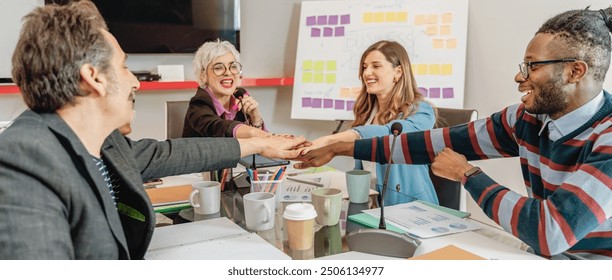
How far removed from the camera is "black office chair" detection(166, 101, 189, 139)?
267cm

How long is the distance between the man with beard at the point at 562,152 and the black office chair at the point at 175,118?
167cm

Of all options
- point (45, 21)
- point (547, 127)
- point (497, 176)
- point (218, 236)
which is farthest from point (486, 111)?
point (45, 21)

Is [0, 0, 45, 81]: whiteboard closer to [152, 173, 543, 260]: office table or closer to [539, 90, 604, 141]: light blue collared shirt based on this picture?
[152, 173, 543, 260]: office table

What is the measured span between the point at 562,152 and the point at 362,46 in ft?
7.68

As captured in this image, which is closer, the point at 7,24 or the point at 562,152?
the point at 562,152

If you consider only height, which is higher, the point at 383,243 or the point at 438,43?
the point at 438,43

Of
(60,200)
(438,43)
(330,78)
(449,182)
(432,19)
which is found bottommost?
(449,182)

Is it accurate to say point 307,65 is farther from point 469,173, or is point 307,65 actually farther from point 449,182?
point 469,173

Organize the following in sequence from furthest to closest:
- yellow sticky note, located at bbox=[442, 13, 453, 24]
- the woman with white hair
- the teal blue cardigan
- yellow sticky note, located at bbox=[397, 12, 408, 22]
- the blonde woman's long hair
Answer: yellow sticky note, located at bbox=[397, 12, 408, 22] < yellow sticky note, located at bbox=[442, 13, 453, 24] < the woman with white hair < the blonde woman's long hair < the teal blue cardigan

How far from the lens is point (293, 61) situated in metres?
3.97

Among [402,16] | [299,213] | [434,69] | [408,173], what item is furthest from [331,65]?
[299,213]

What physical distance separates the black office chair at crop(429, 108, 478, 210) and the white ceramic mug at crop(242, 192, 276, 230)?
1.00 meters

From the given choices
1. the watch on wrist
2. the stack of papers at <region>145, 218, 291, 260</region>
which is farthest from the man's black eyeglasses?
the stack of papers at <region>145, 218, 291, 260</region>

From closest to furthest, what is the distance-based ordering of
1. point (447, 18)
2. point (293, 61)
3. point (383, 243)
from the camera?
point (383, 243) < point (447, 18) < point (293, 61)
